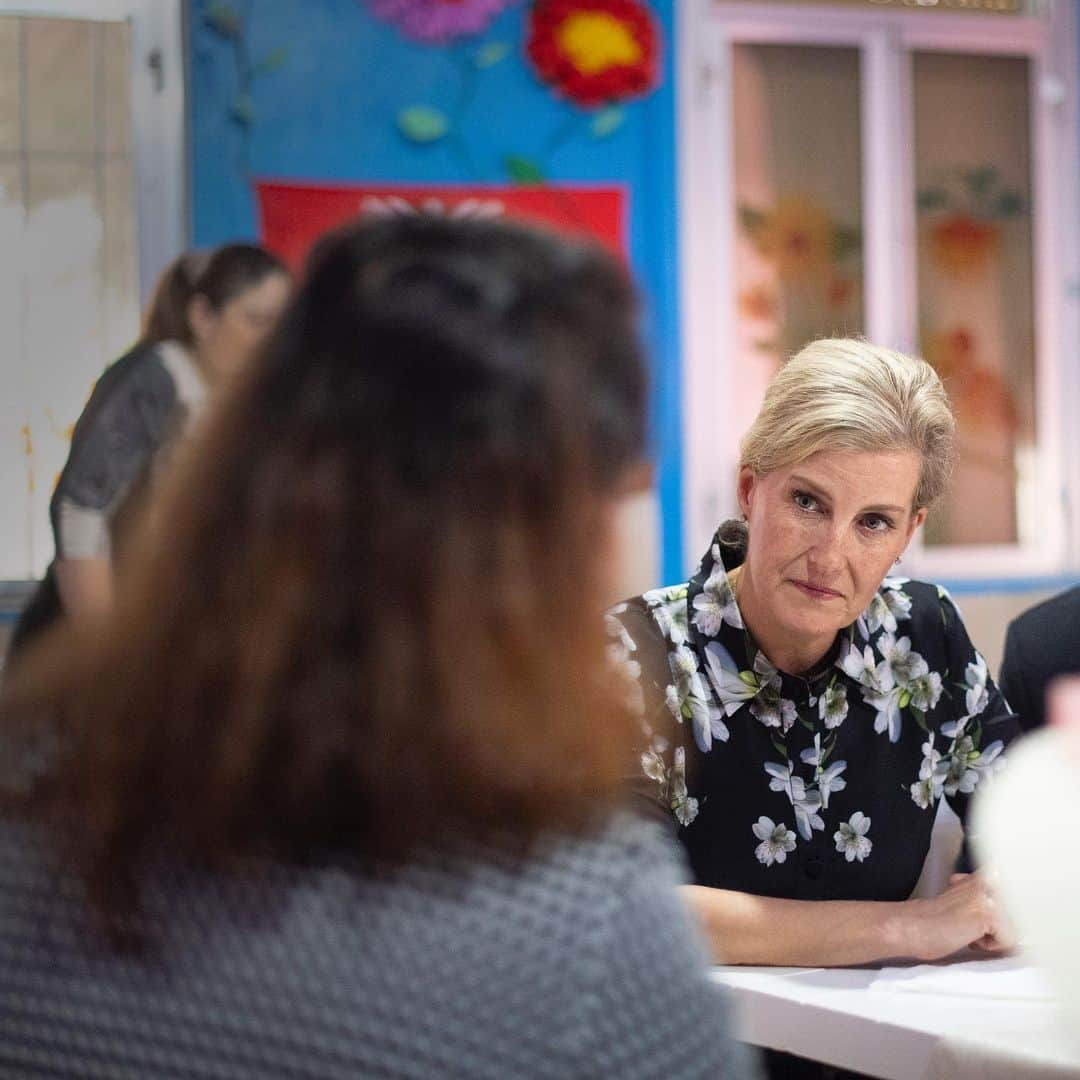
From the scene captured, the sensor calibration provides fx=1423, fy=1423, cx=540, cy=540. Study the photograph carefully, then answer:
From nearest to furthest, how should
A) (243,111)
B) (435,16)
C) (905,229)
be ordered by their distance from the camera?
(243,111), (435,16), (905,229)

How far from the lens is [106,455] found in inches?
105

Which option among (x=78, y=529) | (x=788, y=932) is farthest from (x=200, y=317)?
(x=788, y=932)

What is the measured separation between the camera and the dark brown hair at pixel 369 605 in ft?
2.17

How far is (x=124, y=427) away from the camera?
2658 millimetres

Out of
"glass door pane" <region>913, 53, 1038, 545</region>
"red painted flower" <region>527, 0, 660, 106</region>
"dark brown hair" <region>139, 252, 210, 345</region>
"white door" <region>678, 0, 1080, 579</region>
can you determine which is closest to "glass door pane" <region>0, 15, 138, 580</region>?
"dark brown hair" <region>139, 252, 210, 345</region>

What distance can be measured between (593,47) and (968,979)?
2.75 meters

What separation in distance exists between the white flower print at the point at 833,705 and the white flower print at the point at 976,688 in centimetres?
19

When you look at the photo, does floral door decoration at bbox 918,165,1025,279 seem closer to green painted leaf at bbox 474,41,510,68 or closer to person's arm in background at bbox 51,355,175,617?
green painted leaf at bbox 474,41,510,68

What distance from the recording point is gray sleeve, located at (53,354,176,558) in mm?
2635

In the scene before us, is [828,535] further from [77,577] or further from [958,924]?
[77,577]

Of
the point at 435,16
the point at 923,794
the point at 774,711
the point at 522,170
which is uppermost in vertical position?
the point at 435,16

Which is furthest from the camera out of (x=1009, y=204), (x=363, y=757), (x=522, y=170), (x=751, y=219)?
(x=1009, y=204)

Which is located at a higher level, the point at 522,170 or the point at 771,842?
the point at 522,170

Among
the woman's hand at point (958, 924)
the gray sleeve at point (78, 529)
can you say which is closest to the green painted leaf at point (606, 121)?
the gray sleeve at point (78, 529)
